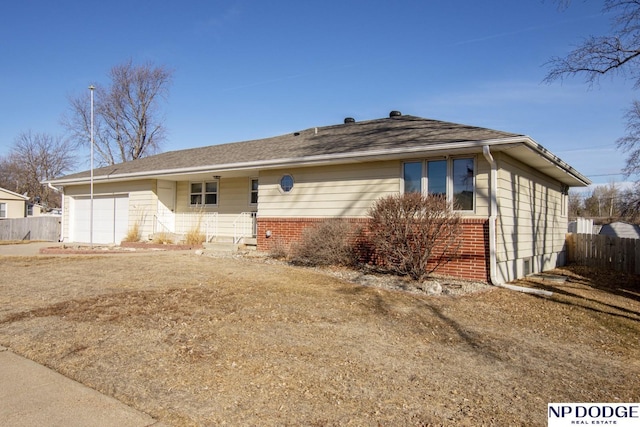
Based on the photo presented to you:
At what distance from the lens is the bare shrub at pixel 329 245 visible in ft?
35.1

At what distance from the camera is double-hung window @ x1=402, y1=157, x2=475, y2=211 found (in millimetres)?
10070

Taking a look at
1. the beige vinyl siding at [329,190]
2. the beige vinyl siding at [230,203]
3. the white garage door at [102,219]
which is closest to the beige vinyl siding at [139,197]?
the white garage door at [102,219]

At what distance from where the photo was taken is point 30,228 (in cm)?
2525

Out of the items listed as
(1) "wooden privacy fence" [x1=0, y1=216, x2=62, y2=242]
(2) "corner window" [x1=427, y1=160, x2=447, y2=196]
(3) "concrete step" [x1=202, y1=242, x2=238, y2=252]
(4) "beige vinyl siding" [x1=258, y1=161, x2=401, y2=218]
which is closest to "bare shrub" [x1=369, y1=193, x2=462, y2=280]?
(2) "corner window" [x1=427, y1=160, x2=447, y2=196]

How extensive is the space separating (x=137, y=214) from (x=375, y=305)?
1337cm

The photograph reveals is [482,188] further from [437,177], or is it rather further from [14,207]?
[14,207]

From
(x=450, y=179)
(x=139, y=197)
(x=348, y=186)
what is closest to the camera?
(x=450, y=179)

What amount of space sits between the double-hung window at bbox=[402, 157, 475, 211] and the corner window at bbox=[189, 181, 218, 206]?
28.6 feet

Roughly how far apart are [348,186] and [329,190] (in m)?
0.63

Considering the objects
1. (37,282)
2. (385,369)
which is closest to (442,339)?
(385,369)

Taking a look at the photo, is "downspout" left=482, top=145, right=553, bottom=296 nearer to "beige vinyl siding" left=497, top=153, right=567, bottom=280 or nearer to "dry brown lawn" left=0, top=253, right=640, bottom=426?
"beige vinyl siding" left=497, top=153, right=567, bottom=280

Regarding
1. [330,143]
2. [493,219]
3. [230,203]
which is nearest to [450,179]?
[493,219]

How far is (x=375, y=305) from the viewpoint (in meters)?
7.03

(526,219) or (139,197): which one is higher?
(139,197)
